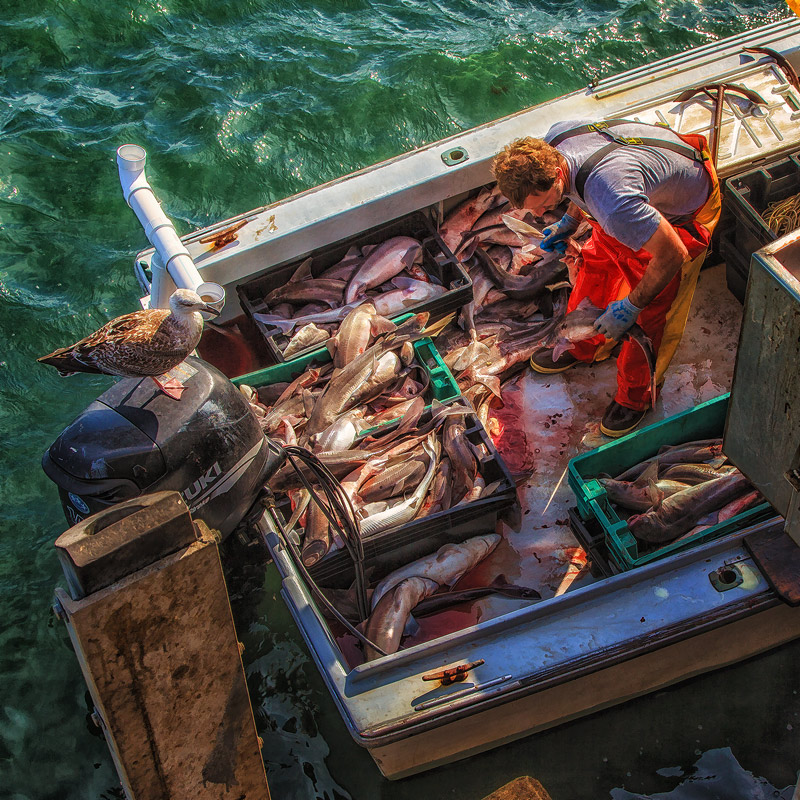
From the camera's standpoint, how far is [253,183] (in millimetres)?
7293

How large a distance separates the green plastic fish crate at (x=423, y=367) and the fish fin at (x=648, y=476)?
106 centimetres

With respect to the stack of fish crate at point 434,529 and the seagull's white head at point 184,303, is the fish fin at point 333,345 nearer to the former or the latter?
the stack of fish crate at point 434,529

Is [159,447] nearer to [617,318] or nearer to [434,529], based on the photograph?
[434,529]

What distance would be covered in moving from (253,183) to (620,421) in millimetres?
4013

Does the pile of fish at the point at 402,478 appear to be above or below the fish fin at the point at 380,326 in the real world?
below

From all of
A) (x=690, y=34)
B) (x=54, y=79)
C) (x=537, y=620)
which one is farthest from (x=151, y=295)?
(x=690, y=34)

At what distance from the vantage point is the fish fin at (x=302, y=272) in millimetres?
5285

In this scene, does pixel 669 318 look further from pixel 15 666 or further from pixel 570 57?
pixel 570 57

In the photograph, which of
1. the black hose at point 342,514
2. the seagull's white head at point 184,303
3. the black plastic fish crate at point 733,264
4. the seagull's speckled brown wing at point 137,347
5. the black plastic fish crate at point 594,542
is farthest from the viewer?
the black plastic fish crate at point 733,264

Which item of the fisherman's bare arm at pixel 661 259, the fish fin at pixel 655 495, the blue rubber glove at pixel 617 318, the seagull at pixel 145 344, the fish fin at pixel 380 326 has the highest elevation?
the seagull at pixel 145 344

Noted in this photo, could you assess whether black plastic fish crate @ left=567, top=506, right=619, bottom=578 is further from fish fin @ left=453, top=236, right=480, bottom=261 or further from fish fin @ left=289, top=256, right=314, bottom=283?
fish fin @ left=289, top=256, right=314, bottom=283

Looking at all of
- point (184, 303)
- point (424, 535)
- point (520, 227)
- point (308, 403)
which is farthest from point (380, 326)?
point (184, 303)

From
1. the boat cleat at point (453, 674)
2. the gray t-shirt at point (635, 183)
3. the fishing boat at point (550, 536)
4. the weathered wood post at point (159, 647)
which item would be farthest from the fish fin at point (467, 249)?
the weathered wood post at point (159, 647)

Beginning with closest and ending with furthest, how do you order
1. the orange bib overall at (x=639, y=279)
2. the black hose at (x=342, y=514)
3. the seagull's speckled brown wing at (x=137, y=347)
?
the seagull's speckled brown wing at (x=137, y=347), the black hose at (x=342, y=514), the orange bib overall at (x=639, y=279)
